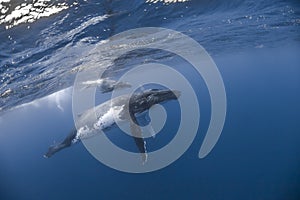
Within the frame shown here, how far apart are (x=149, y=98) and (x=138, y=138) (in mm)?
1037

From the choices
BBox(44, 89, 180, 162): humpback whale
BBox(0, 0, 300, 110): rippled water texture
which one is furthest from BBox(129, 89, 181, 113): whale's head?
BBox(0, 0, 300, 110): rippled water texture

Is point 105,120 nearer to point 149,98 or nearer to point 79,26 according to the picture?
point 149,98

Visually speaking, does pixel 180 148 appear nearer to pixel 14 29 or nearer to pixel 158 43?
pixel 158 43

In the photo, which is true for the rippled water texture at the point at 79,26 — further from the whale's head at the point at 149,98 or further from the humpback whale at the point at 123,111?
the whale's head at the point at 149,98

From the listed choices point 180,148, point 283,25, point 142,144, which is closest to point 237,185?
point 180,148

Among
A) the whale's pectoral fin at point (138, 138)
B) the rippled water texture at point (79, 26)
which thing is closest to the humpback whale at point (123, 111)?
the whale's pectoral fin at point (138, 138)

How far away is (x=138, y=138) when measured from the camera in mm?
7625

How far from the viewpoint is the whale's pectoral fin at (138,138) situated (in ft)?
24.5

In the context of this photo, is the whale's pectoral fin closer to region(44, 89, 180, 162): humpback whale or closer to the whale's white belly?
region(44, 89, 180, 162): humpback whale

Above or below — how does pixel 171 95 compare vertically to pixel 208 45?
below

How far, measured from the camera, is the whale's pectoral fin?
7477 millimetres

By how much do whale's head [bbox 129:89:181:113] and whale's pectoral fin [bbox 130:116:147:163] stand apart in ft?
1.04

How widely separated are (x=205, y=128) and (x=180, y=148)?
258 inches

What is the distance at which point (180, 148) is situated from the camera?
58.2 feet
